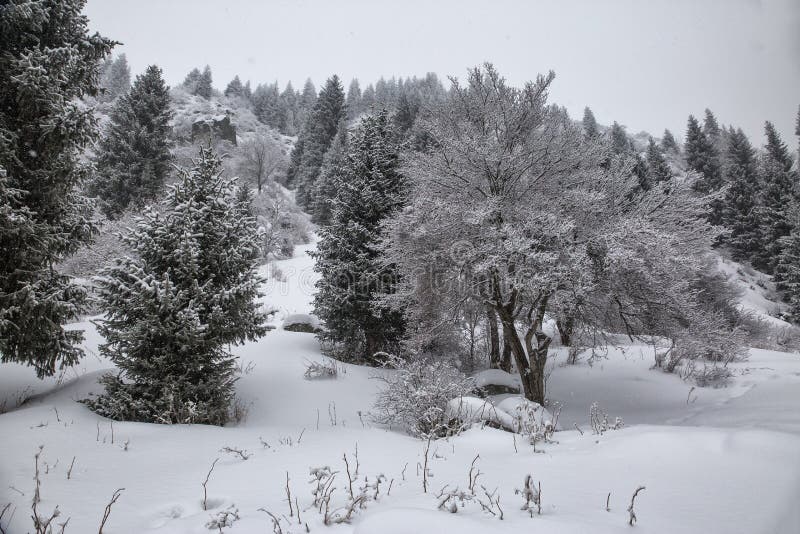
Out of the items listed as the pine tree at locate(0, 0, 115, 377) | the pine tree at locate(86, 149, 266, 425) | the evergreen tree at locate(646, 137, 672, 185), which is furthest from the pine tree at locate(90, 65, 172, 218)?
the evergreen tree at locate(646, 137, 672, 185)

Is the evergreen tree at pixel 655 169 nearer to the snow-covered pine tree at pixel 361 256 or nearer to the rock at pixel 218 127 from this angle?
the snow-covered pine tree at pixel 361 256

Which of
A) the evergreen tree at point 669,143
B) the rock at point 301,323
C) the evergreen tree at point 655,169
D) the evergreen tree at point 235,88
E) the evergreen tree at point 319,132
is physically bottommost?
the rock at point 301,323

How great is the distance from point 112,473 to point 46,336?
3597mm

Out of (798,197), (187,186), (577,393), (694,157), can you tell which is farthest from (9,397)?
(694,157)

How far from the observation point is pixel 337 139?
33000 mm

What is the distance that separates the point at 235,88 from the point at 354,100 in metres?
25.6

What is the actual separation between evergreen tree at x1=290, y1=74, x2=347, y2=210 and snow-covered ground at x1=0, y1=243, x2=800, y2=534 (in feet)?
119

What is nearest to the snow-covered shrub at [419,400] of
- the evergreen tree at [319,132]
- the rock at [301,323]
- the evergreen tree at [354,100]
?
the rock at [301,323]

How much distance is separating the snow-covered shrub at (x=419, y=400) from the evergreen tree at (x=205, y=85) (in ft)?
234

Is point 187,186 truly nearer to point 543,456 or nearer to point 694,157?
point 543,456

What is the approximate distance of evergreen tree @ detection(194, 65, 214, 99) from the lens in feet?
204

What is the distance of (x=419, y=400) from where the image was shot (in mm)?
5695

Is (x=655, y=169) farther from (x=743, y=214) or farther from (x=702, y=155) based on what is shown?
(x=743, y=214)

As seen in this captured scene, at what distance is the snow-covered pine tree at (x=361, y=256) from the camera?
429 inches
